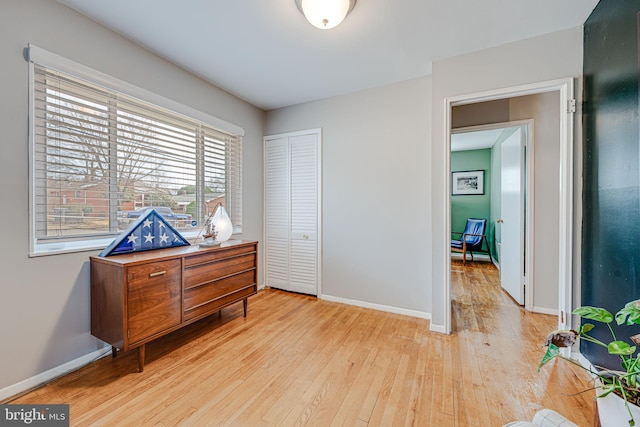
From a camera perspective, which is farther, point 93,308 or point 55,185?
point 93,308

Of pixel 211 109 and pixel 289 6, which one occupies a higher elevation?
pixel 289 6

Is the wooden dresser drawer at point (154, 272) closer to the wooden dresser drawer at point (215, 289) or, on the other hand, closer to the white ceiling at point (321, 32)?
the wooden dresser drawer at point (215, 289)

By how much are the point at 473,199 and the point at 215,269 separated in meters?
5.75

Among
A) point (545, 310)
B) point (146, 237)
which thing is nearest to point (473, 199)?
point (545, 310)

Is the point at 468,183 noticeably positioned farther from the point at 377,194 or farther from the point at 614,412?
the point at 614,412

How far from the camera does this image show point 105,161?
194cm

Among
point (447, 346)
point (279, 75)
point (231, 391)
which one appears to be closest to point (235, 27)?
point (279, 75)

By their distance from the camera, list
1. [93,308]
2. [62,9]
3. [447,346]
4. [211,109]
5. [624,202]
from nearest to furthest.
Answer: [624,202], [62,9], [93,308], [447,346], [211,109]

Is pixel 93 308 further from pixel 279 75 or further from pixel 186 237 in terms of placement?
pixel 279 75

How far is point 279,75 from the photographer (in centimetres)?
262

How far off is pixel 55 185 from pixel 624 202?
11.3 ft

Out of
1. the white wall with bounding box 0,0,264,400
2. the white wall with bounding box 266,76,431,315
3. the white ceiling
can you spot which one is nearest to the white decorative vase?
the white wall with bounding box 266,76,431,315

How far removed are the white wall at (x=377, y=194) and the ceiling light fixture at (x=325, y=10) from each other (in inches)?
48.5

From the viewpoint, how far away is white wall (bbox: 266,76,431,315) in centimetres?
262
